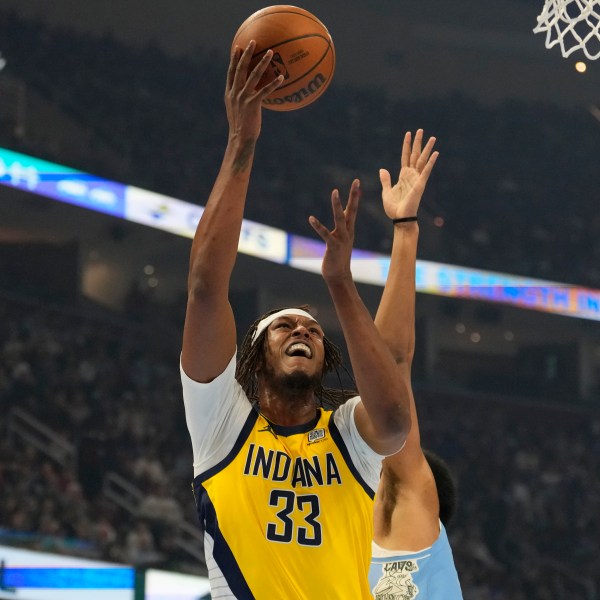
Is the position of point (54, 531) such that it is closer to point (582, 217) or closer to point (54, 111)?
point (54, 111)

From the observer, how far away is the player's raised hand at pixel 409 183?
3064 mm

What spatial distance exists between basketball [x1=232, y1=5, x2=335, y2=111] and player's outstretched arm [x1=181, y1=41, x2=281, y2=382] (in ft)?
1.64

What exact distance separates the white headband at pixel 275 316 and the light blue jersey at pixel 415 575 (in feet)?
3.18

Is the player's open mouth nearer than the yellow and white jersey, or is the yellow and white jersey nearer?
the yellow and white jersey

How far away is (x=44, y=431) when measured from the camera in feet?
42.1

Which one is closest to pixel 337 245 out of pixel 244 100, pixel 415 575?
pixel 244 100

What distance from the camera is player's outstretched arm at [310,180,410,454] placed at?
91.5 inches

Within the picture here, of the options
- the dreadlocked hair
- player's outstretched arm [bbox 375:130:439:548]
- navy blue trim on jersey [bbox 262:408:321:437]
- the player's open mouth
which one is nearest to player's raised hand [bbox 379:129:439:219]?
player's outstretched arm [bbox 375:130:439:548]

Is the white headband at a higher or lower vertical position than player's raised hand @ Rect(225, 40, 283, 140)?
lower

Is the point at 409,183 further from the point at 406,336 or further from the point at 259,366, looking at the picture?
the point at 259,366

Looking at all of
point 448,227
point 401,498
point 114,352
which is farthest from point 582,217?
point 401,498

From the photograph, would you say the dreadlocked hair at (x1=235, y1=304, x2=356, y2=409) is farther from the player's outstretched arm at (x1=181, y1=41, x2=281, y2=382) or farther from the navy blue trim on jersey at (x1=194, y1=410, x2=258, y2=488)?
the player's outstretched arm at (x1=181, y1=41, x2=281, y2=382)

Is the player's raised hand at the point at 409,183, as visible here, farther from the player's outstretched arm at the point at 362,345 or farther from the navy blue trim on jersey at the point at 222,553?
the navy blue trim on jersey at the point at 222,553

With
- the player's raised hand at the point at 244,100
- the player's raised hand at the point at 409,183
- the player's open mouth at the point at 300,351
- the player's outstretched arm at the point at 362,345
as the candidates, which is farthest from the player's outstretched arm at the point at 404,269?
the player's raised hand at the point at 244,100
